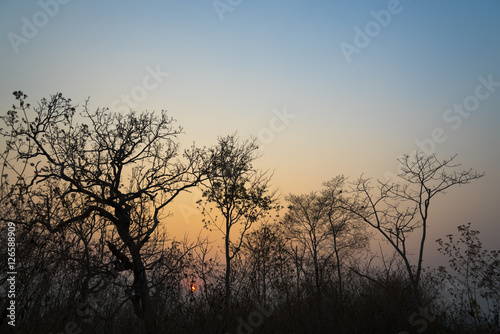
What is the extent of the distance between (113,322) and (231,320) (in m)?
2.40

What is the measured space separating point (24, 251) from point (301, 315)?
22.4 ft

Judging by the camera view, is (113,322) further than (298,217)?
No

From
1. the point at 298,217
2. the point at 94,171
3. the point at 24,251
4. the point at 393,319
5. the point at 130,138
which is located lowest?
the point at 393,319

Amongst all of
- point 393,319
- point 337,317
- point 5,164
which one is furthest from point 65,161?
point 393,319

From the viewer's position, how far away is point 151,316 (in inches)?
271

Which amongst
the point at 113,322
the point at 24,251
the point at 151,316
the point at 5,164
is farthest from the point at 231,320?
the point at 5,164

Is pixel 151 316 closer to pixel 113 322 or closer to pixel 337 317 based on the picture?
pixel 113 322

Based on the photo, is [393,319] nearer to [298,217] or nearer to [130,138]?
[130,138]

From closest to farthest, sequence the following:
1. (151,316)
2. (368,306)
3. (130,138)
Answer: (151,316)
(368,306)
(130,138)

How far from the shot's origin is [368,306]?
38.8 ft

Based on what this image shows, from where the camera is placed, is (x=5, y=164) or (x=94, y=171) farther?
(x=94, y=171)

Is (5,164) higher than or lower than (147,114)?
lower

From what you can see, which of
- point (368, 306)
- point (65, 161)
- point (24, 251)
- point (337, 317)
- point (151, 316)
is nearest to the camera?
point (24, 251)

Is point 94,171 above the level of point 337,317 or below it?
above
